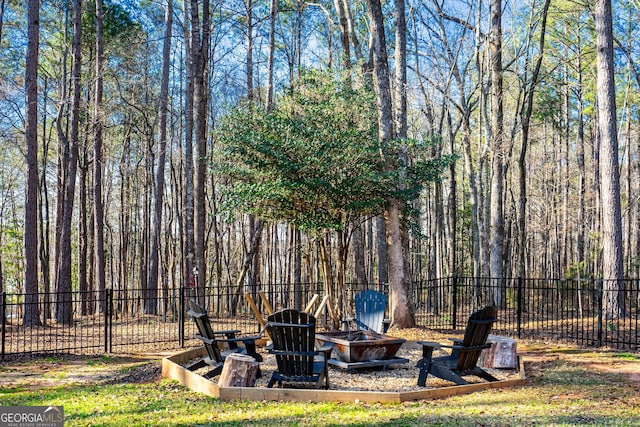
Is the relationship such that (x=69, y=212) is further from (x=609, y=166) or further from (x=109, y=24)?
(x=609, y=166)

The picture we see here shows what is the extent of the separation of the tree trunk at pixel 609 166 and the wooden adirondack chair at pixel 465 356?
6.97 metres

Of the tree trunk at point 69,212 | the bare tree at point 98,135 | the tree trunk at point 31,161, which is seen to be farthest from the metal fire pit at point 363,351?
the bare tree at point 98,135

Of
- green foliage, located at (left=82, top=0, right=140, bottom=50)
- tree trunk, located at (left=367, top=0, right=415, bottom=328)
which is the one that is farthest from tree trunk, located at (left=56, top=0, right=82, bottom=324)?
tree trunk, located at (left=367, top=0, right=415, bottom=328)

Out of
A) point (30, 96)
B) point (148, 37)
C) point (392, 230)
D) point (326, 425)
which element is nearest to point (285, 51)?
point (148, 37)

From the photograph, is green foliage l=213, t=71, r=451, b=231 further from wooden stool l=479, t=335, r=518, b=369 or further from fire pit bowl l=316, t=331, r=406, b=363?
wooden stool l=479, t=335, r=518, b=369

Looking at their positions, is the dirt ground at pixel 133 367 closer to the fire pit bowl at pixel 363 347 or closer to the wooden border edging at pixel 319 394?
the fire pit bowl at pixel 363 347

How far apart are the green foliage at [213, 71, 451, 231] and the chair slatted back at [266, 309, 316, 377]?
4.28 m

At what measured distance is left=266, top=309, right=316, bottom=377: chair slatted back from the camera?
20.7 ft

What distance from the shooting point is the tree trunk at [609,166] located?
1256cm

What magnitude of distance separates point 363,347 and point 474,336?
1505mm

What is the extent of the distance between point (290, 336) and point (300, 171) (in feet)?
15.5

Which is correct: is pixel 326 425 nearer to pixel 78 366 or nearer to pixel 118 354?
pixel 78 366

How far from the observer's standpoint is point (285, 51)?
2436 cm

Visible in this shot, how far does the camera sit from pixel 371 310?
29.9ft
